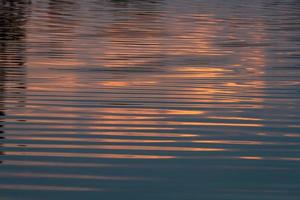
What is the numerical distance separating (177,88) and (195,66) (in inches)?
132

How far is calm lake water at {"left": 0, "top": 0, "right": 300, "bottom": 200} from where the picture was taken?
289 inches

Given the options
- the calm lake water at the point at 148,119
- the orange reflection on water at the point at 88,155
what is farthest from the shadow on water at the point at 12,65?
the orange reflection on water at the point at 88,155

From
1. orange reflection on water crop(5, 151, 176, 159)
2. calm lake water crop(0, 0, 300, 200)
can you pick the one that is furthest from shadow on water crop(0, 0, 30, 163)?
orange reflection on water crop(5, 151, 176, 159)

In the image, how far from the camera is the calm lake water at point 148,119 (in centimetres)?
733

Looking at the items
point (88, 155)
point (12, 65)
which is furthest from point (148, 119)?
point (12, 65)

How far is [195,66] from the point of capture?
16391 millimetres

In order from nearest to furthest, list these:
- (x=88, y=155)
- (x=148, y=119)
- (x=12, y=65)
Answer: (x=88, y=155) < (x=148, y=119) < (x=12, y=65)

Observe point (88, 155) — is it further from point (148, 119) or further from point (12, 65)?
point (12, 65)

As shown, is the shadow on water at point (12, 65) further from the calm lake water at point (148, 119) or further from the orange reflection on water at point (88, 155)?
the orange reflection on water at point (88, 155)

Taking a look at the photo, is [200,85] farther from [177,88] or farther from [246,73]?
[246,73]

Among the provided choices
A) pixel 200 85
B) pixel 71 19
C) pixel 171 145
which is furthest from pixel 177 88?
pixel 71 19

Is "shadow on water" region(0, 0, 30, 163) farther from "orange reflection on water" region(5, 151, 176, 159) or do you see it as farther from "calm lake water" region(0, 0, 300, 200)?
"orange reflection on water" region(5, 151, 176, 159)

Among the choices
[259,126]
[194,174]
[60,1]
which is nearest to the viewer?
[194,174]

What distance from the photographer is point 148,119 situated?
33.7 ft
